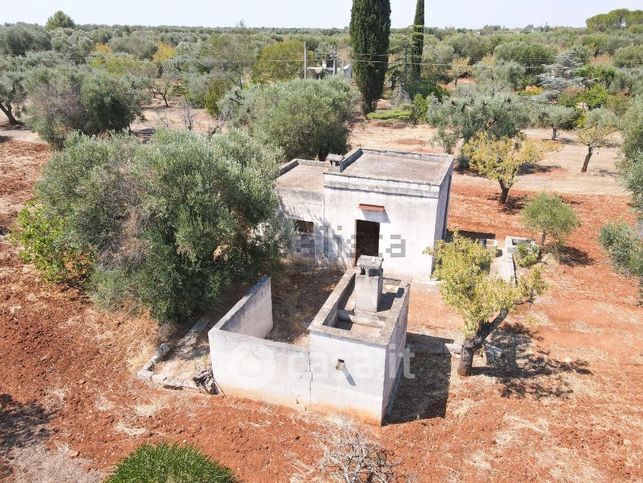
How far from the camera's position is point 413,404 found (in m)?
11.5

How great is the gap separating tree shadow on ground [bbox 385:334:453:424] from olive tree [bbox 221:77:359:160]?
14.8m

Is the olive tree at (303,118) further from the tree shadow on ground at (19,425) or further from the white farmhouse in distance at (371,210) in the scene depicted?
the tree shadow on ground at (19,425)

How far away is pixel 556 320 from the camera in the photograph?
14.7 m

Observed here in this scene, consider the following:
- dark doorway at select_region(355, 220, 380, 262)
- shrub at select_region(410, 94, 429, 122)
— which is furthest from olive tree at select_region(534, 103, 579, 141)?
dark doorway at select_region(355, 220, 380, 262)

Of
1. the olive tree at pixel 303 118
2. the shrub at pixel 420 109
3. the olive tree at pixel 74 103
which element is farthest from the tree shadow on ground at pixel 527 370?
the shrub at pixel 420 109

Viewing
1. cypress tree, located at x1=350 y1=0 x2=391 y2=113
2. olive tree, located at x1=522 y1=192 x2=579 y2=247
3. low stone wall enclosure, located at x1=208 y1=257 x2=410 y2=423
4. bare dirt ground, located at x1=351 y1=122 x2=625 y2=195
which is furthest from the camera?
cypress tree, located at x1=350 y1=0 x2=391 y2=113

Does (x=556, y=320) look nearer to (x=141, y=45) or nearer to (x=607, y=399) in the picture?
(x=607, y=399)

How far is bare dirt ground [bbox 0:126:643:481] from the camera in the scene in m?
9.74

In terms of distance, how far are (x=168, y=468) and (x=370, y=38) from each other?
41253mm

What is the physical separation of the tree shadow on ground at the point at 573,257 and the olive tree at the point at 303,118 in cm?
1304

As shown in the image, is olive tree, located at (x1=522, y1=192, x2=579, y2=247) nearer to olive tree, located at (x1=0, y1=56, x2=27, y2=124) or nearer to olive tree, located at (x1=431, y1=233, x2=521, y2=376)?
olive tree, located at (x1=431, y1=233, x2=521, y2=376)

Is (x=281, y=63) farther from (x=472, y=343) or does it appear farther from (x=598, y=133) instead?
(x=472, y=343)

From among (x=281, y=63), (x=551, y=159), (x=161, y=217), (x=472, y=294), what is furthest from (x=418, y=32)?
(x=472, y=294)

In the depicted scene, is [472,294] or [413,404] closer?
[472,294]
